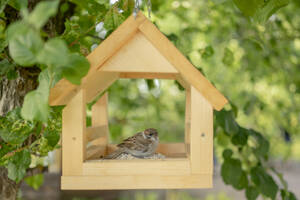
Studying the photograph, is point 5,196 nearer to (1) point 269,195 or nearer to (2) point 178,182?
(2) point 178,182

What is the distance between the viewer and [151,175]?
1.49 metres

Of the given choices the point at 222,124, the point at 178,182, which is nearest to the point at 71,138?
the point at 178,182

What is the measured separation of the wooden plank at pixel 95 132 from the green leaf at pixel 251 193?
3.29 ft

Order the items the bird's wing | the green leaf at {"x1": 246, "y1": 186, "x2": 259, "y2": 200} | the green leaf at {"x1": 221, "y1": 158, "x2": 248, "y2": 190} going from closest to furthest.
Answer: the bird's wing < the green leaf at {"x1": 221, "y1": 158, "x2": 248, "y2": 190} < the green leaf at {"x1": 246, "y1": 186, "x2": 259, "y2": 200}

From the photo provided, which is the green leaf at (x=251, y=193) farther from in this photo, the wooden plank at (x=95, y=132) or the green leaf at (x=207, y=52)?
the wooden plank at (x=95, y=132)

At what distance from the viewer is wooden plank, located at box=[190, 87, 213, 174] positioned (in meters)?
1.52

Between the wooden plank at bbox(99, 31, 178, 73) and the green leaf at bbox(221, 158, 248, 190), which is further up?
the wooden plank at bbox(99, 31, 178, 73)

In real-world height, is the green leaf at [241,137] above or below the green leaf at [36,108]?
below

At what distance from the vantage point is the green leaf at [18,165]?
1.47 metres

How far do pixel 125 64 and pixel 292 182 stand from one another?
25.9 feet

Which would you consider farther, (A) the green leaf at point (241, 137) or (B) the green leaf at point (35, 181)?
(B) the green leaf at point (35, 181)

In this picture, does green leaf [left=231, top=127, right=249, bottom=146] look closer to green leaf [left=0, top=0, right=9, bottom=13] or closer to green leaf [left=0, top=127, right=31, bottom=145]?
green leaf [left=0, top=127, right=31, bottom=145]

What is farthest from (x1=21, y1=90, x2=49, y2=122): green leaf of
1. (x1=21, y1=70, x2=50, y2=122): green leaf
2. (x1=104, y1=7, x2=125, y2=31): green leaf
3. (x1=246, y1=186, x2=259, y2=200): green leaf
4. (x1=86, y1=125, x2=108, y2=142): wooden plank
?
(x1=246, y1=186, x2=259, y2=200): green leaf

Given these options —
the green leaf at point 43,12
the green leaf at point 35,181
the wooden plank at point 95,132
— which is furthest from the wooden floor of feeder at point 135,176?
the green leaf at point 35,181
